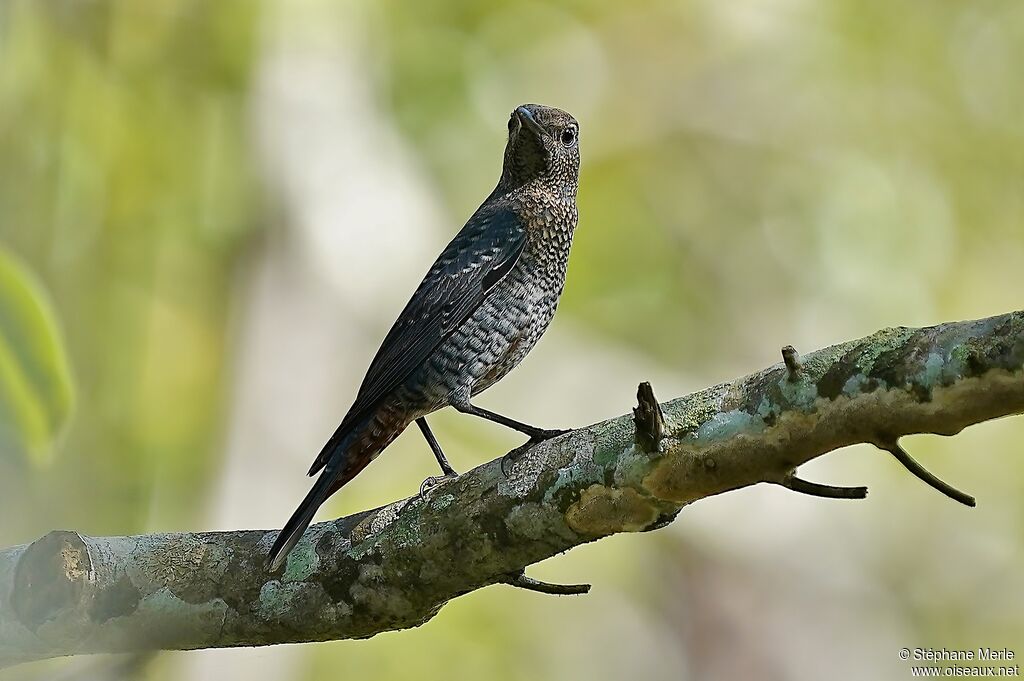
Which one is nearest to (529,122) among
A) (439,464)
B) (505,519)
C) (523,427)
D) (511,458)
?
(439,464)

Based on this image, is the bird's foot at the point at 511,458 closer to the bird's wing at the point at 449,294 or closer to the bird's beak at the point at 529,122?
the bird's wing at the point at 449,294

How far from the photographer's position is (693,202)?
909cm

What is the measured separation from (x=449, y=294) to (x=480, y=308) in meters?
0.14

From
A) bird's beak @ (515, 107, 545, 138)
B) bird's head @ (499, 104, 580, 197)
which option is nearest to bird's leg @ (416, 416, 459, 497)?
bird's head @ (499, 104, 580, 197)

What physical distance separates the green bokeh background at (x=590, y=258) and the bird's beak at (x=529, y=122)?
2.85m

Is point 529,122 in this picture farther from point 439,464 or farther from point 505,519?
point 505,519

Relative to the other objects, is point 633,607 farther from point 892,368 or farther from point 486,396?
point 892,368

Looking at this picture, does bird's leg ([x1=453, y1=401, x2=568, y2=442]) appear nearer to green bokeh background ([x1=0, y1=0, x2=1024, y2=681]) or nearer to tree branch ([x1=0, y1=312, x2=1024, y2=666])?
tree branch ([x1=0, y1=312, x2=1024, y2=666])

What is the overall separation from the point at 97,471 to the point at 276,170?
2.51 meters

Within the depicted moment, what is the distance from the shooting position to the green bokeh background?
23.5 feet

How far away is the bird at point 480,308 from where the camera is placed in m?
3.78

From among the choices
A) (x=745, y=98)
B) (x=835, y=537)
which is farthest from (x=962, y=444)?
(x=745, y=98)

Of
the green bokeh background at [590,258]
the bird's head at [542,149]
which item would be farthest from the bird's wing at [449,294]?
the green bokeh background at [590,258]

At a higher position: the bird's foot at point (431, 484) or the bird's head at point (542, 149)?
the bird's head at point (542, 149)
